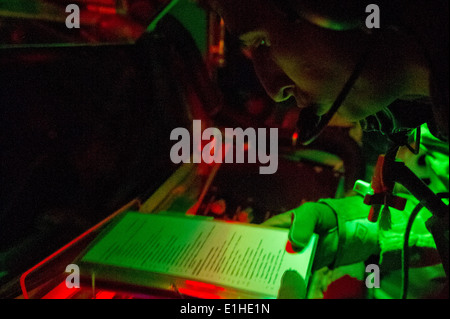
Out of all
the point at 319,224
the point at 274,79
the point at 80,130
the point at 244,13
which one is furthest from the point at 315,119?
the point at 80,130

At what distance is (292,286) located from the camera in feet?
2.11

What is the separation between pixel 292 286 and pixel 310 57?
40 centimetres

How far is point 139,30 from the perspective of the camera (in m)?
1.41

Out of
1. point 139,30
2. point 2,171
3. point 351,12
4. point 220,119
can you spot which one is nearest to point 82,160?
point 2,171

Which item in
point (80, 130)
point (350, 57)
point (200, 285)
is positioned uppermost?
point (350, 57)

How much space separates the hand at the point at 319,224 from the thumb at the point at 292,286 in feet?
0.56

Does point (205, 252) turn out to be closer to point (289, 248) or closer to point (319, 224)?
point (289, 248)

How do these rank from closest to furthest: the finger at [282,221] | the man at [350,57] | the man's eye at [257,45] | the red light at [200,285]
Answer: the man at [350,57], the man's eye at [257,45], the red light at [200,285], the finger at [282,221]

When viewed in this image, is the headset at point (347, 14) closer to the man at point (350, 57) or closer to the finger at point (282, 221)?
the man at point (350, 57)

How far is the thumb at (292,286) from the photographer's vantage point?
2.06 ft

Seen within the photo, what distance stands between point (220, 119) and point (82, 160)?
2.64ft

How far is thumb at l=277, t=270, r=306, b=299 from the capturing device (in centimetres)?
63

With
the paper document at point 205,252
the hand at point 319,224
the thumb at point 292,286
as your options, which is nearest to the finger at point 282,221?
the hand at point 319,224
